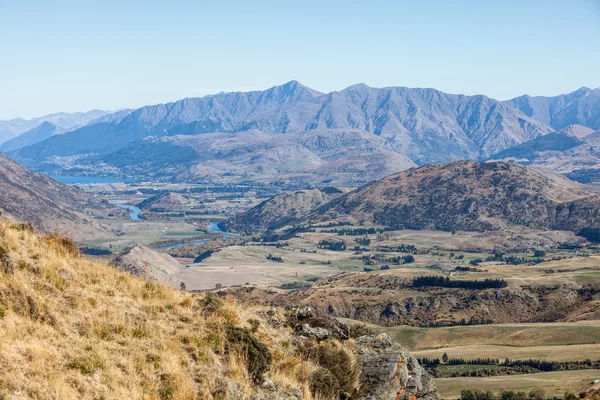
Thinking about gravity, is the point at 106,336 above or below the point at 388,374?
above

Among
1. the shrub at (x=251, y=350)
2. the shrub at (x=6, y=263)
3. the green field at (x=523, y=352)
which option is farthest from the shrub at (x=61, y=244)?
the green field at (x=523, y=352)

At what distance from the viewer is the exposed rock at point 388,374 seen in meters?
16.5

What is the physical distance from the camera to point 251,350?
15.3 metres

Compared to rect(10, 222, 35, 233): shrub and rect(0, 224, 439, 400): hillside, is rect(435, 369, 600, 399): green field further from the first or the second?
rect(10, 222, 35, 233): shrub

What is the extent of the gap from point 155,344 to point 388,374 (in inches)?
267

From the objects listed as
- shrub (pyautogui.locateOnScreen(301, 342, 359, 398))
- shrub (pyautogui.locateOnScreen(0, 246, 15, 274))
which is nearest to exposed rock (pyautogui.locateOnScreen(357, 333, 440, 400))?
shrub (pyautogui.locateOnScreen(301, 342, 359, 398))

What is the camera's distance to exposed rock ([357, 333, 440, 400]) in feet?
54.0

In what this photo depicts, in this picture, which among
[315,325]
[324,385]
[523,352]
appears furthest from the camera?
[523,352]

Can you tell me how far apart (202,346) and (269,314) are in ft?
15.8

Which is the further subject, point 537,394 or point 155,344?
point 537,394

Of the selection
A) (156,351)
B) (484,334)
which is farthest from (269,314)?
(484,334)

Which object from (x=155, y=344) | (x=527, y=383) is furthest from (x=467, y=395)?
(x=155, y=344)

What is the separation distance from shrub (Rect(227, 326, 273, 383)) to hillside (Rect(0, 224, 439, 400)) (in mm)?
35

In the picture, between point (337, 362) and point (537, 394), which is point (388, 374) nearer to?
point (337, 362)
